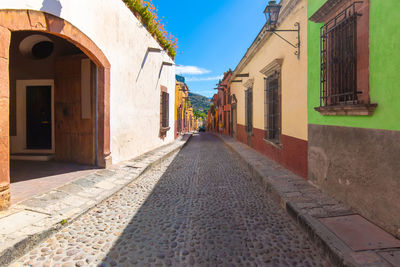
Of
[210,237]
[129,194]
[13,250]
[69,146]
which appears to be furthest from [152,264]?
[69,146]

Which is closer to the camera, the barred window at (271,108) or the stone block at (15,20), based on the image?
the stone block at (15,20)

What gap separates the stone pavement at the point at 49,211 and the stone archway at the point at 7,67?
33cm

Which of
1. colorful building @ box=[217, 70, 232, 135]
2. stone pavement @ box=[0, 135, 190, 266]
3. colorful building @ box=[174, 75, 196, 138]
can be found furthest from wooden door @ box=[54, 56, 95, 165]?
colorful building @ box=[217, 70, 232, 135]

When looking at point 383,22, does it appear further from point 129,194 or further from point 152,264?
point 129,194

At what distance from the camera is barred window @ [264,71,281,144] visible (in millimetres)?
7449

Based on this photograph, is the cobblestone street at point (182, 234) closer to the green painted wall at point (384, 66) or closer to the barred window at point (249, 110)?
the green painted wall at point (384, 66)

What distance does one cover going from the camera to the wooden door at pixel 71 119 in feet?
19.5

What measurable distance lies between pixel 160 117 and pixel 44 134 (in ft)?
16.2

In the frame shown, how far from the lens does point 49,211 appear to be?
330cm

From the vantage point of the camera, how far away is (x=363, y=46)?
3.14 metres

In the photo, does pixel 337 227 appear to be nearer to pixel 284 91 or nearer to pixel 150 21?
pixel 284 91

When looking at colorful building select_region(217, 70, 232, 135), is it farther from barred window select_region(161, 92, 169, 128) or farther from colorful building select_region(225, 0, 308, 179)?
colorful building select_region(225, 0, 308, 179)

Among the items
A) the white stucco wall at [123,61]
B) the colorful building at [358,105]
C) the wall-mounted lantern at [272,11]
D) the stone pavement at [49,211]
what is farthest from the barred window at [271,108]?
the stone pavement at [49,211]

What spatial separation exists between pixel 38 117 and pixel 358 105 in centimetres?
737
